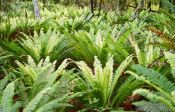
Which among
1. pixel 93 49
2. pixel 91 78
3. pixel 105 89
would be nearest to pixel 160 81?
pixel 105 89

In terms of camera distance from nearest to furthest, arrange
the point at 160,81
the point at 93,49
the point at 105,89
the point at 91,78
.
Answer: the point at 160,81 → the point at 105,89 → the point at 91,78 → the point at 93,49

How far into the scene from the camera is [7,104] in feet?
8.56

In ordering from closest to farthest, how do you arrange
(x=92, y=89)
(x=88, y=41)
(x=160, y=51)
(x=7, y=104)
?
(x=7, y=104) → (x=92, y=89) → (x=160, y=51) → (x=88, y=41)

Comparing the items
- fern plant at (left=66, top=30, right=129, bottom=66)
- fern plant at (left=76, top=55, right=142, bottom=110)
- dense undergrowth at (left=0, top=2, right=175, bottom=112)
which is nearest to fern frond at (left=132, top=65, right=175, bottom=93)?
dense undergrowth at (left=0, top=2, right=175, bottom=112)

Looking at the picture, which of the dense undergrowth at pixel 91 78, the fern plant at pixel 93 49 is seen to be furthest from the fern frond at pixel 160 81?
the fern plant at pixel 93 49

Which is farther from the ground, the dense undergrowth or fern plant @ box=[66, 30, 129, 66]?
fern plant @ box=[66, 30, 129, 66]

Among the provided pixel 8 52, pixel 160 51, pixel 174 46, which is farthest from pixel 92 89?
pixel 8 52

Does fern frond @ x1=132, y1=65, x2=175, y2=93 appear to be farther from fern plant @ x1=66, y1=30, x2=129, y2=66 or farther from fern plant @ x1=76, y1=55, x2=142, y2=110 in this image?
fern plant @ x1=66, y1=30, x2=129, y2=66

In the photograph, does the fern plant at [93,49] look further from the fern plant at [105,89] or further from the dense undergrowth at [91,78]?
the fern plant at [105,89]

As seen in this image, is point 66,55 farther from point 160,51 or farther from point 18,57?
point 160,51

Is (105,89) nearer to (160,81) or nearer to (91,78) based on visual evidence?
(91,78)

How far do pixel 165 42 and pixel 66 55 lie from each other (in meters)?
1.68

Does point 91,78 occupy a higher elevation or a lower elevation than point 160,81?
higher

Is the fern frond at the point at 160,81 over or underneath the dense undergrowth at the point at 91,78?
underneath
